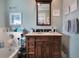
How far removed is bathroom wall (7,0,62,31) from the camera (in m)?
4.82

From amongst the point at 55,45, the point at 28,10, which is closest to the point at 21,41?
the point at 28,10

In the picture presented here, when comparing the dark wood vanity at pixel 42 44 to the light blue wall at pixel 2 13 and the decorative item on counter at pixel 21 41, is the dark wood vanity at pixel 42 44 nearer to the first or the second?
the decorative item on counter at pixel 21 41

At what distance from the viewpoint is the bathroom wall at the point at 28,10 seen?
4816 millimetres

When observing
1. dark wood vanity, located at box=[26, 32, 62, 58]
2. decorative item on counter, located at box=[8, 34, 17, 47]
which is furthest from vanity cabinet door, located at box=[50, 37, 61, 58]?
decorative item on counter, located at box=[8, 34, 17, 47]

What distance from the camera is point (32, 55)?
12.3 feet

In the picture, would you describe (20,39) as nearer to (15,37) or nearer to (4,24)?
(15,37)

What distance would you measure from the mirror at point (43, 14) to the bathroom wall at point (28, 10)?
0.15 meters

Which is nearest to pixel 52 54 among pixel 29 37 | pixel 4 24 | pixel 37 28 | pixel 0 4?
pixel 29 37

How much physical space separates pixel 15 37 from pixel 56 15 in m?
1.58

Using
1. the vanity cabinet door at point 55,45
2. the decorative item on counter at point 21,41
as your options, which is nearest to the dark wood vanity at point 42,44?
the vanity cabinet door at point 55,45

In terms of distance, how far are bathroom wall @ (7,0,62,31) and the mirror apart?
0.48 ft

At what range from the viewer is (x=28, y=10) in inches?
191

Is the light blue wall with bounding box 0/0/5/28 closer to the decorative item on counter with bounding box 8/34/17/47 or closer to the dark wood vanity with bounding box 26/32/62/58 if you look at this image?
the decorative item on counter with bounding box 8/34/17/47

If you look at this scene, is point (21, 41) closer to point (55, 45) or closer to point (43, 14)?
point (43, 14)
